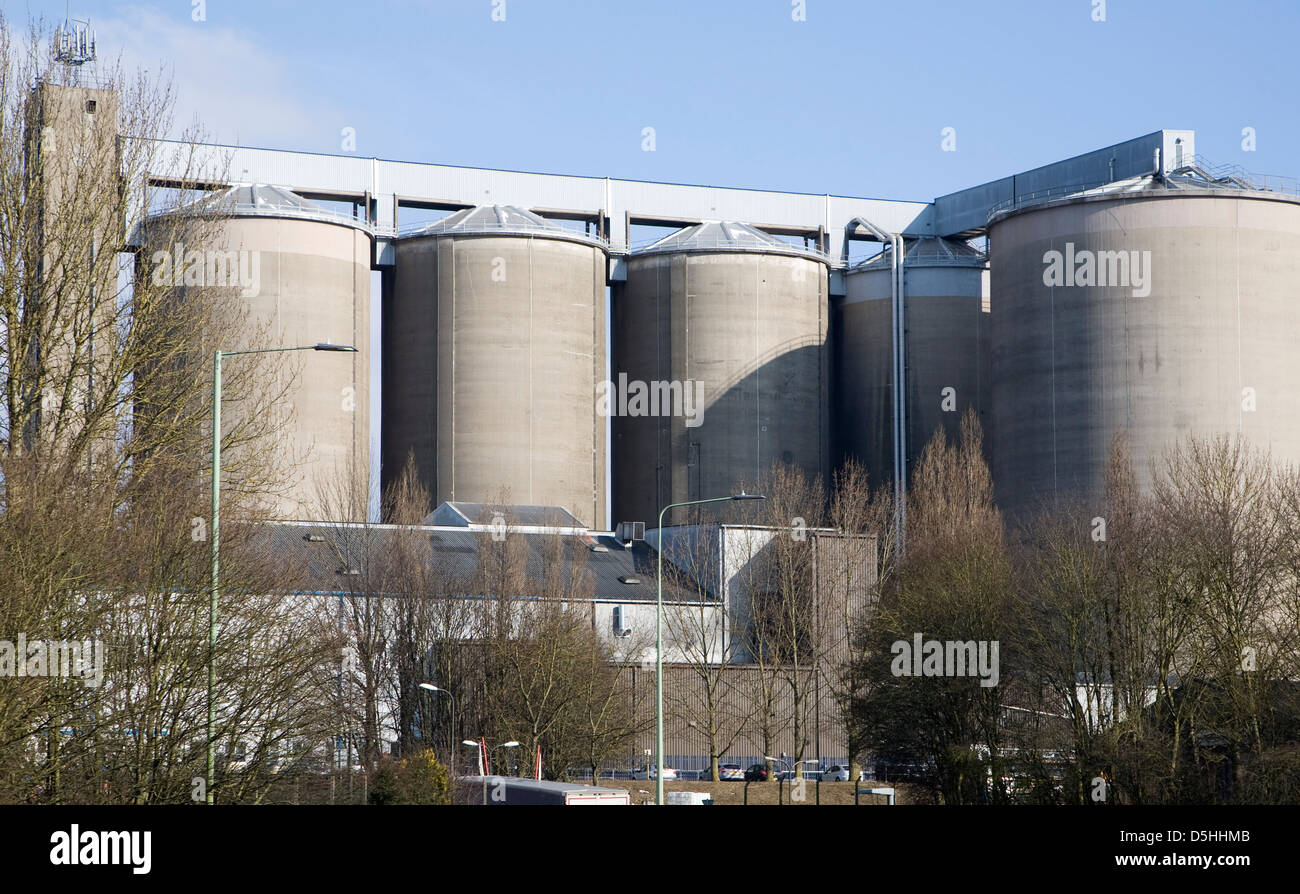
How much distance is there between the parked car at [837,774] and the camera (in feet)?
174

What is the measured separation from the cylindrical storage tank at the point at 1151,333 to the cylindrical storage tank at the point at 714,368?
12.6m

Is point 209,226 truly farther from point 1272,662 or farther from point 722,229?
point 722,229

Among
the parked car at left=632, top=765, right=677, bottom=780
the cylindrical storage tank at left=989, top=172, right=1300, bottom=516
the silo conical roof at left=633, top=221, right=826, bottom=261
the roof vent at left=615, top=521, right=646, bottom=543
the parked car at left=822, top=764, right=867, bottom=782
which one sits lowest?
the parked car at left=822, top=764, right=867, bottom=782

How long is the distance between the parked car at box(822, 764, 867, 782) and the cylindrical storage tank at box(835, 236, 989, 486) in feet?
67.9

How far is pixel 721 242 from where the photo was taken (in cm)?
7125

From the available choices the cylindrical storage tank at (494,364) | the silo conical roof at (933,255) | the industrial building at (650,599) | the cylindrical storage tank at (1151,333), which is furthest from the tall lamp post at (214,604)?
the silo conical roof at (933,255)

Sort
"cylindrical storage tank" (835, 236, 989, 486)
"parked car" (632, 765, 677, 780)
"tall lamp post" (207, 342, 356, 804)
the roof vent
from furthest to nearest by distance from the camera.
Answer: "cylindrical storage tank" (835, 236, 989, 486) → the roof vent → "parked car" (632, 765, 677, 780) → "tall lamp post" (207, 342, 356, 804)

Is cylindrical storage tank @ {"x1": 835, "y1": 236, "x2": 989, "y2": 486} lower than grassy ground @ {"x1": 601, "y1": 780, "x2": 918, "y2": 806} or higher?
higher

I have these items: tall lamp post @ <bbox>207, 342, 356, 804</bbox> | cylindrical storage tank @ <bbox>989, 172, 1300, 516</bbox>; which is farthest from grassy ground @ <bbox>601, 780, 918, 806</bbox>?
tall lamp post @ <bbox>207, 342, 356, 804</bbox>

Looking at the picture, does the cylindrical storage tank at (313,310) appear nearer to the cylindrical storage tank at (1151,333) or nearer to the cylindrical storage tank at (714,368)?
the cylindrical storage tank at (714,368)

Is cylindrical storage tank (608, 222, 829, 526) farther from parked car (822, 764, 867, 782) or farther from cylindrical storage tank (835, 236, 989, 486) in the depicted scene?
parked car (822, 764, 867, 782)

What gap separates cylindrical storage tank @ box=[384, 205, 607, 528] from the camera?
65.5m

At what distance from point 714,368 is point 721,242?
247 inches

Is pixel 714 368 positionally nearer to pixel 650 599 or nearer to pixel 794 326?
pixel 794 326
